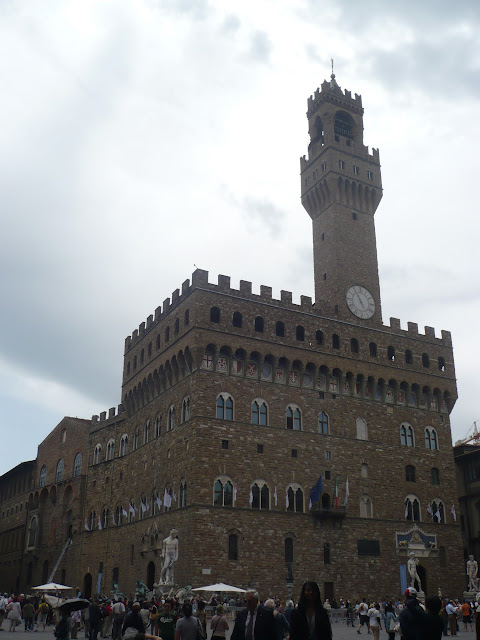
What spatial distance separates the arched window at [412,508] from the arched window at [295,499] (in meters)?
8.12

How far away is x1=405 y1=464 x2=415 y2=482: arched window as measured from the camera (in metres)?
44.6

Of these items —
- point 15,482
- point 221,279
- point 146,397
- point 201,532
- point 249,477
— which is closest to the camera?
point 201,532

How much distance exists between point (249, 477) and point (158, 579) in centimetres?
810

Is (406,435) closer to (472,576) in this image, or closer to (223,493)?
(472,576)

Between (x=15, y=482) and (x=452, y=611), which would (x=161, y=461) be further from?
(x=15, y=482)

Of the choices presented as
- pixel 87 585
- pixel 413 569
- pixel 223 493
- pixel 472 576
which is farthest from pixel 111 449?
pixel 472 576

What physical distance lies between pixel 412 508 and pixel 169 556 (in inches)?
672

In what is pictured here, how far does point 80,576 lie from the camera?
165 ft

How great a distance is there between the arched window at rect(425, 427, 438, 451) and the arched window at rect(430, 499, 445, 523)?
Result: 366cm

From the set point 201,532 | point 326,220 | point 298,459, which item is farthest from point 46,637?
point 326,220

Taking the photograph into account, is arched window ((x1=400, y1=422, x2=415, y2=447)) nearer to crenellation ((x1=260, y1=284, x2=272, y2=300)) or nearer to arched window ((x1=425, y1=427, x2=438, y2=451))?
arched window ((x1=425, y1=427, x2=438, y2=451))

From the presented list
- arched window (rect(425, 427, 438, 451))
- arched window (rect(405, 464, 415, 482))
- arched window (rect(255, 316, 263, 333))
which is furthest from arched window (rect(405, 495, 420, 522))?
arched window (rect(255, 316, 263, 333))

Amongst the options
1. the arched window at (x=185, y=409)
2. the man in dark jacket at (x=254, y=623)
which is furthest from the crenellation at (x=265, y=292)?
the man in dark jacket at (x=254, y=623)

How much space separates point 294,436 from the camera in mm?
40906
